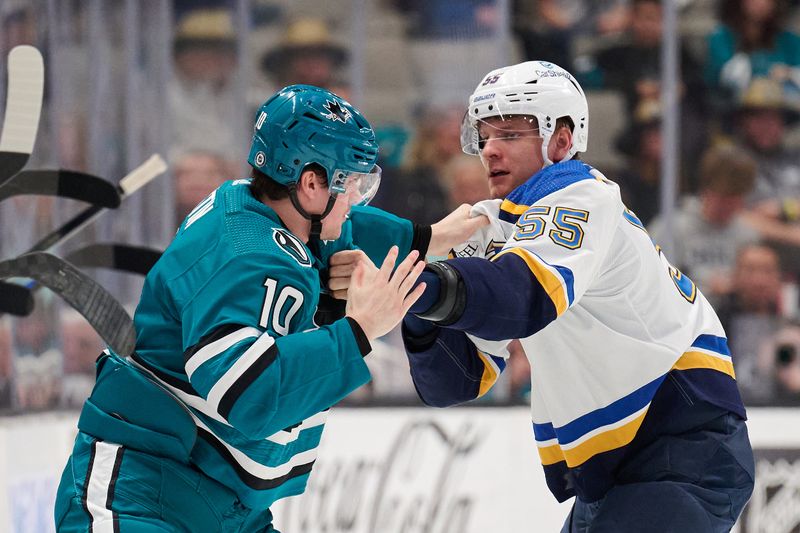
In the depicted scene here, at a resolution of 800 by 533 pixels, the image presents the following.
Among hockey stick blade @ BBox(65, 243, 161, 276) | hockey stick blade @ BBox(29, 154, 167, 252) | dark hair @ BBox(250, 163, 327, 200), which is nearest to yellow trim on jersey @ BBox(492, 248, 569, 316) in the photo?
dark hair @ BBox(250, 163, 327, 200)

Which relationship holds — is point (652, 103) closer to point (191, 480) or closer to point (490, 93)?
point (490, 93)

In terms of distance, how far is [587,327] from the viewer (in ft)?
8.30

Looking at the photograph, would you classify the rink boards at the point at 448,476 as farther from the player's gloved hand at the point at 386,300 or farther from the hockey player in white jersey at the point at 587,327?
the player's gloved hand at the point at 386,300

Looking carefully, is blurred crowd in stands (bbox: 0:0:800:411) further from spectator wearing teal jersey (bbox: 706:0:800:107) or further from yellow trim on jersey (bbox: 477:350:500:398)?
yellow trim on jersey (bbox: 477:350:500:398)

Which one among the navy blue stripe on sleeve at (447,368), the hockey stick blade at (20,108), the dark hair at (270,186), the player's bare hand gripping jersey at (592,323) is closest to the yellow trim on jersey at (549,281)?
the player's bare hand gripping jersey at (592,323)

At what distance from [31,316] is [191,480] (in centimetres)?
194

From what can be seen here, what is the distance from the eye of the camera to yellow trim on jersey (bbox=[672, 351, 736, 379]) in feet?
8.53

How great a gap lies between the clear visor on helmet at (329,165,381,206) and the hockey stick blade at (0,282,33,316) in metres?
1.57

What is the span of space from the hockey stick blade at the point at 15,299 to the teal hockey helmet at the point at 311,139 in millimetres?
1546

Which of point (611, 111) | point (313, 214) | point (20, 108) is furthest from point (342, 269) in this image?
point (611, 111)

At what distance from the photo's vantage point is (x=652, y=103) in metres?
5.94

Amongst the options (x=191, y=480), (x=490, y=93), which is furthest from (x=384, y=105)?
(x=191, y=480)

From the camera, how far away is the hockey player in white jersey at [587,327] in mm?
2297

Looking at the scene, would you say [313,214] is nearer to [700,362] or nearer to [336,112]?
[336,112]
